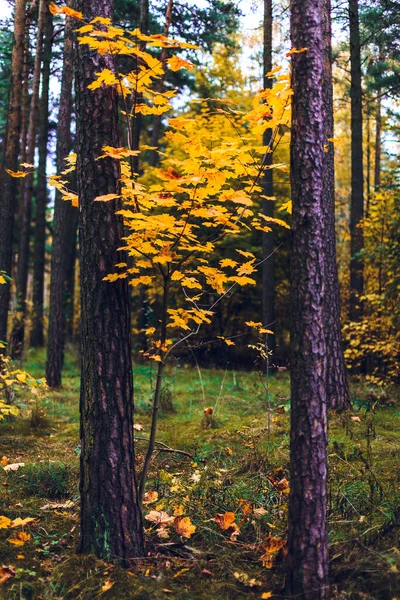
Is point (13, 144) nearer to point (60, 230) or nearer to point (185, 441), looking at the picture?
point (60, 230)

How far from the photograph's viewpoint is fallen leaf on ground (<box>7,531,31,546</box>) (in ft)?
11.0

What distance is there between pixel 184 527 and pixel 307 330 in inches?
61.6

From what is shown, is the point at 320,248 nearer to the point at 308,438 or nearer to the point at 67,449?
the point at 308,438

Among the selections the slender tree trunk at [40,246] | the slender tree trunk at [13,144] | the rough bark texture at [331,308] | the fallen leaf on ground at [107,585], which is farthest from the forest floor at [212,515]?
the slender tree trunk at [40,246]

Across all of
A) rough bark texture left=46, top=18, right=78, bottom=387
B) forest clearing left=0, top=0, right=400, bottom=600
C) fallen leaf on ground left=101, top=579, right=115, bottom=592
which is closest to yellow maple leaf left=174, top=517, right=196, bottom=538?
forest clearing left=0, top=0, right=400, bottom=600

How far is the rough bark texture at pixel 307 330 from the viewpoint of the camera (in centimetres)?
281

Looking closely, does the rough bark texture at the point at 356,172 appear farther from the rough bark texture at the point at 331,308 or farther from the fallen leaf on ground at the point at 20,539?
the fallen leaf on ground at the point at 20,539

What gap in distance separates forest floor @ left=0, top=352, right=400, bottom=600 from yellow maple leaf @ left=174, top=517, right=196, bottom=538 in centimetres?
7

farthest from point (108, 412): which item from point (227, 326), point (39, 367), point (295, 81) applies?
point (227, 326)

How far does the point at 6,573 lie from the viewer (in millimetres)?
3035

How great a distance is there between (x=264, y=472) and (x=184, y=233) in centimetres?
222

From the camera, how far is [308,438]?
9.25ft

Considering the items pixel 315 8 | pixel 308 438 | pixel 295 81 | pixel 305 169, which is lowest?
pixel 308 438

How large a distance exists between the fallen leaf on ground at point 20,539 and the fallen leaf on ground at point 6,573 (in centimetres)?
25
